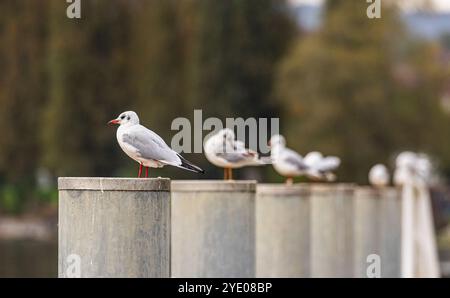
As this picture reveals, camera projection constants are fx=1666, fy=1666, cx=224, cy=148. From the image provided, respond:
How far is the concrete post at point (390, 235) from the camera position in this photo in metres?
22.0

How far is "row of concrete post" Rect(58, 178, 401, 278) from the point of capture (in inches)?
364

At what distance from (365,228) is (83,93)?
44.6 meters

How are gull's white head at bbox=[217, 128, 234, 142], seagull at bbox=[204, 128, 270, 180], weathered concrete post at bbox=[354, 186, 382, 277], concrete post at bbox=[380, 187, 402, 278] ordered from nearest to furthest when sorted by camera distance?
seagull at bbox=[204, 128, 270, 180], gull's white head at bbox=[217, 128, 234, 142], weathered concrete post at bbox=[354, 186, 382, 277], concrete post at bbox=[380, 187, 402, 278]

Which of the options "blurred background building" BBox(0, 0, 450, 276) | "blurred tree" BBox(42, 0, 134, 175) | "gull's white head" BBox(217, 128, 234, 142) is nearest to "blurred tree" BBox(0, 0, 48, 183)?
"blurred background building" BBox(0, 0, 450, 276)

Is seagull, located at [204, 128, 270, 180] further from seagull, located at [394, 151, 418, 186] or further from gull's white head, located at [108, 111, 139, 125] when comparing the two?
seagull, located at [394, 151, 418, 186]

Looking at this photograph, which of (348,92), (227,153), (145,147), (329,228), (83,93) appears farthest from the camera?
(83,93)

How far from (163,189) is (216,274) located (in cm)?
298

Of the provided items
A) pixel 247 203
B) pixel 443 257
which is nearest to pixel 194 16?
pixel 443 257

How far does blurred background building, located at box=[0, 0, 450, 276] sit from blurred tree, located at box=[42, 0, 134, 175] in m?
0.05

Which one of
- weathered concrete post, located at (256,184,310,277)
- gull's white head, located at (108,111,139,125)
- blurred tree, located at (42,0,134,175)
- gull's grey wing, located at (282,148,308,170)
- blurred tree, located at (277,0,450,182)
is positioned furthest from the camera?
blurred tree, located at (42,0,134,175)

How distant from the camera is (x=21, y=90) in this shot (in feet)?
221

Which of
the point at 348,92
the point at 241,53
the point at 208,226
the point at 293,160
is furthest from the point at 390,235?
the point at 241,53

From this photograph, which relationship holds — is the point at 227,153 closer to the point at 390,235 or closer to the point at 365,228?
the point at 365,228

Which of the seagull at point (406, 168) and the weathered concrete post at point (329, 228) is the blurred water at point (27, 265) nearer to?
the seagull at point (406, 168)
